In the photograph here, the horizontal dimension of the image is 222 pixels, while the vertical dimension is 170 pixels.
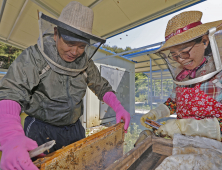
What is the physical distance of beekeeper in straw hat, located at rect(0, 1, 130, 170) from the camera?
0.92 meters

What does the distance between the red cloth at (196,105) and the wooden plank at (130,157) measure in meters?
0.64

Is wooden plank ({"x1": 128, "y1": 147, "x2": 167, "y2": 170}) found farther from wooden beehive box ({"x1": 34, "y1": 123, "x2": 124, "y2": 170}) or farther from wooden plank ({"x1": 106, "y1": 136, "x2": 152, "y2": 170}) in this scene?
wooden beehive box ({"x1": 34, "y1": 123, "x2": 124, "y2": 170})

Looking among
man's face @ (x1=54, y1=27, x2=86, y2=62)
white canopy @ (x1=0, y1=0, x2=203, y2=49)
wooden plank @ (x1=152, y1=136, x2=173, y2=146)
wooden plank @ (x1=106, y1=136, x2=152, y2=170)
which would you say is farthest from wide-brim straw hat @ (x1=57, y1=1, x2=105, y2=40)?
white canopy @ (x1=0, y1=0, x2=203, y2=49)

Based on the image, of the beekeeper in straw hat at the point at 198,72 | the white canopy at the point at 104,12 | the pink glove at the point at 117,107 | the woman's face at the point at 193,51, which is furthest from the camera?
the white canopy at the point at 104,12

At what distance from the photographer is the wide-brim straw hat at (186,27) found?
118 centimetres

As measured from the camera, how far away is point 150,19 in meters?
3.12

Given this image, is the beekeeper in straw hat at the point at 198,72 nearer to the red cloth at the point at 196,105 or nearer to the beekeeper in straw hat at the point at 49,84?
the red cloth at the point at 196,105

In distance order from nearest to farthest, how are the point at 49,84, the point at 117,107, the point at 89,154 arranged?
the point at 89,154, the point at 49,84, the point at 117,107

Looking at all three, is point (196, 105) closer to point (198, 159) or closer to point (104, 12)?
point (198, 159)

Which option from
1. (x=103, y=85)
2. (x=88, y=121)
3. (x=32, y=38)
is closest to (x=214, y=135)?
(x=103, y=85)

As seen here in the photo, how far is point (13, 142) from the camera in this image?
2.60ft

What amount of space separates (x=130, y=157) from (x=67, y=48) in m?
1.28

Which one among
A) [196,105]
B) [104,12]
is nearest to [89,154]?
[196,105]

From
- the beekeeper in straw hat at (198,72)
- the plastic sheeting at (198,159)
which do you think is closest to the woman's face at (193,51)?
the beekeeper in straw hat at (198,72)
